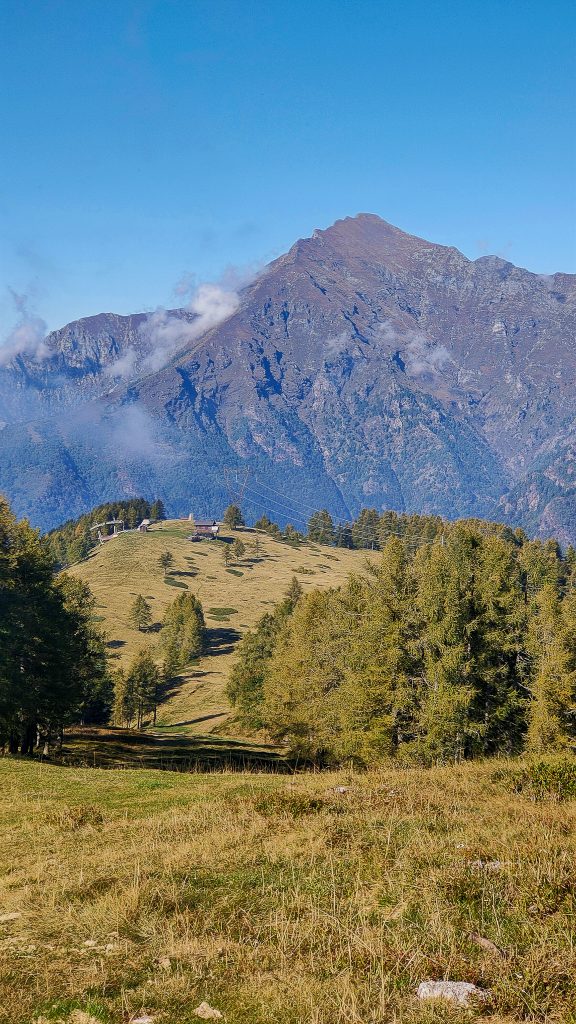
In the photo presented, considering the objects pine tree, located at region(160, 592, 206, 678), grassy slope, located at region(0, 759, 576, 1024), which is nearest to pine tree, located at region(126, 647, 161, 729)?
pine tree, located at region(160, 592, 206, 678)

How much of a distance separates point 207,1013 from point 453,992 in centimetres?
267

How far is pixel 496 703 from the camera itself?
4191 cm

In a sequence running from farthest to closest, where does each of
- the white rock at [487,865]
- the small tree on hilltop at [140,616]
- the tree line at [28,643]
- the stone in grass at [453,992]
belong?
the small tree on hilltop at [140,616] → the tree line at [28,643] → the white rock at [487,865] → the stone in grass at [453,992]

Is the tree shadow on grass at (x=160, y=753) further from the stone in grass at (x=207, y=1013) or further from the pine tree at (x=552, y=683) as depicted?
the stone in grass at (x=207, y=1013)

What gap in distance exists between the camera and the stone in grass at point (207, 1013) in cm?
664

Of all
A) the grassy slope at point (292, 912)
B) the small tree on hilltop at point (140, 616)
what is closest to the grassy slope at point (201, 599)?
the small tree on hilltop at point (140, 616)

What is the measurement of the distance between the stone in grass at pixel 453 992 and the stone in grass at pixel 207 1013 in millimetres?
2177

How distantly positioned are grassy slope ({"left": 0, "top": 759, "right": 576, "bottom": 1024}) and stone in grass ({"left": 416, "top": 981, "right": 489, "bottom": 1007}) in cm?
14

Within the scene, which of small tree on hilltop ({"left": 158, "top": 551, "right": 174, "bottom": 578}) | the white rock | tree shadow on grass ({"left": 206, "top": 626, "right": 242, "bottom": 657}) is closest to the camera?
the white rock

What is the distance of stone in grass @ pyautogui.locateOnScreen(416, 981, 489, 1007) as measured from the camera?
21.7 feet

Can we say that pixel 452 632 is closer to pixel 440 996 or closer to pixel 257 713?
pixel 440 996

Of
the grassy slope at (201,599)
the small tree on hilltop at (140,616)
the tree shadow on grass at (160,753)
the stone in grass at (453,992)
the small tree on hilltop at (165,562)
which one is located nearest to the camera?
the stone in grass at (453,992)

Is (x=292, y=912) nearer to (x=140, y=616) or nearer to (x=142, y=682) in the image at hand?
(x=142, y=682)

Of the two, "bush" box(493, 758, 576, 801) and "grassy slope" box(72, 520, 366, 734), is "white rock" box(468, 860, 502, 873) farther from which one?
"grassy slope" box(72, 520, 366, 734)
